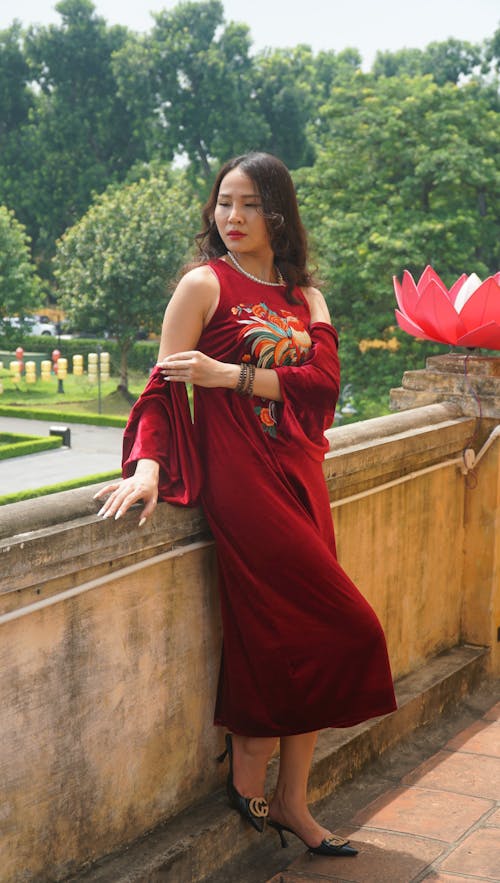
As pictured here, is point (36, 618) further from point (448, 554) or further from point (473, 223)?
point (473, 223)

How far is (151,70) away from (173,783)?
155ft

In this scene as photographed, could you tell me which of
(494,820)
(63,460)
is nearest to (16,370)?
(63,460)

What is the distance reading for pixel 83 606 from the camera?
8.25 ft

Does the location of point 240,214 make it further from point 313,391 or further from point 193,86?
point 193,86

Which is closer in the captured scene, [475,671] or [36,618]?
[36,618]

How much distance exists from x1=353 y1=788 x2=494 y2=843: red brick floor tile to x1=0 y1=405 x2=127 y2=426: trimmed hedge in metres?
31.4

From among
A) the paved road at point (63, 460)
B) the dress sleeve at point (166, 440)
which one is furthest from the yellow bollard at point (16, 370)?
the dress sleeve at point (166, 440)

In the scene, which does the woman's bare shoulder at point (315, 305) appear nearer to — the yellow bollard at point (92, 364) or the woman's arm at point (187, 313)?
the woman's arm at point (187, 313)

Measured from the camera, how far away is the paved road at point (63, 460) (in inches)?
1065

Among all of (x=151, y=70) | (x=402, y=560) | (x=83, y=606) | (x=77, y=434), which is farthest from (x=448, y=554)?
(x=151, y=70)

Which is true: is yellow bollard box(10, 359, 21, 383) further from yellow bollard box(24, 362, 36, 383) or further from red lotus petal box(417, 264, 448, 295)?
red lotus petal box(417, 264, 448, 295)

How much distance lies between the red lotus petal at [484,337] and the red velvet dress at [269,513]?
47.6 inches

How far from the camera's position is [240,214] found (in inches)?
113

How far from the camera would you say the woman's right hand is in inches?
101
